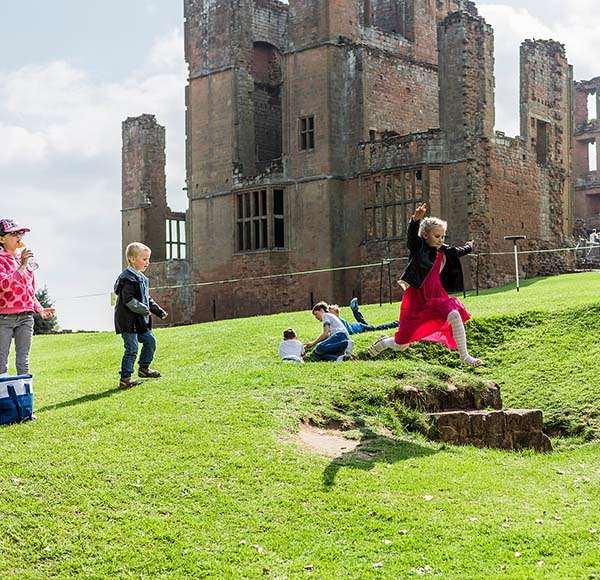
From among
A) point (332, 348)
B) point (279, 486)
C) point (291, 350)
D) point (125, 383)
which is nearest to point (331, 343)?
point (332, 348)

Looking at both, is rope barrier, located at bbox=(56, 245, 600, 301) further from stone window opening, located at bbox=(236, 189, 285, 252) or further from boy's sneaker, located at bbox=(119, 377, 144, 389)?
boy's sneaker, located at bbox=(119, 377, 144, 389)

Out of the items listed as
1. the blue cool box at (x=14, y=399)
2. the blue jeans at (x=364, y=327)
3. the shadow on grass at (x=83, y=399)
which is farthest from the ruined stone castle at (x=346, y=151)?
the blue cool box at (x=14, y=399)

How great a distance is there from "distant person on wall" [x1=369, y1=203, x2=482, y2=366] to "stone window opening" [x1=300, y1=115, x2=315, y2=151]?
23.0 metres

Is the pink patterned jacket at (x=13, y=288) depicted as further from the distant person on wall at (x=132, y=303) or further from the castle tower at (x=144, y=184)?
the castle tower at (x=144, y=184)

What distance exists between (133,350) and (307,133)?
22.3 meters

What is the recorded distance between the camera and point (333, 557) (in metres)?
8.62

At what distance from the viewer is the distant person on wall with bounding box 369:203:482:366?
12375mm

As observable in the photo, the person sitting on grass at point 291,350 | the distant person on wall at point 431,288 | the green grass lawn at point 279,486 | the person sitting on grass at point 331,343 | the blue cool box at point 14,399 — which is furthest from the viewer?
the person sitting on grass at point 331,343

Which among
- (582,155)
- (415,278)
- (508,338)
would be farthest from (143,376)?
(582,155)

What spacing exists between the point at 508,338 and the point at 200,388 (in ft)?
22.9

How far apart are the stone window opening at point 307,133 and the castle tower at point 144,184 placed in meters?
A: 9.16

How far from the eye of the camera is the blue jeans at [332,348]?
16484mm

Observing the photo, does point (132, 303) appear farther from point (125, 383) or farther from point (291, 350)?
point (291, 350)

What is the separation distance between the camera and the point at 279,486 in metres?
9.99
